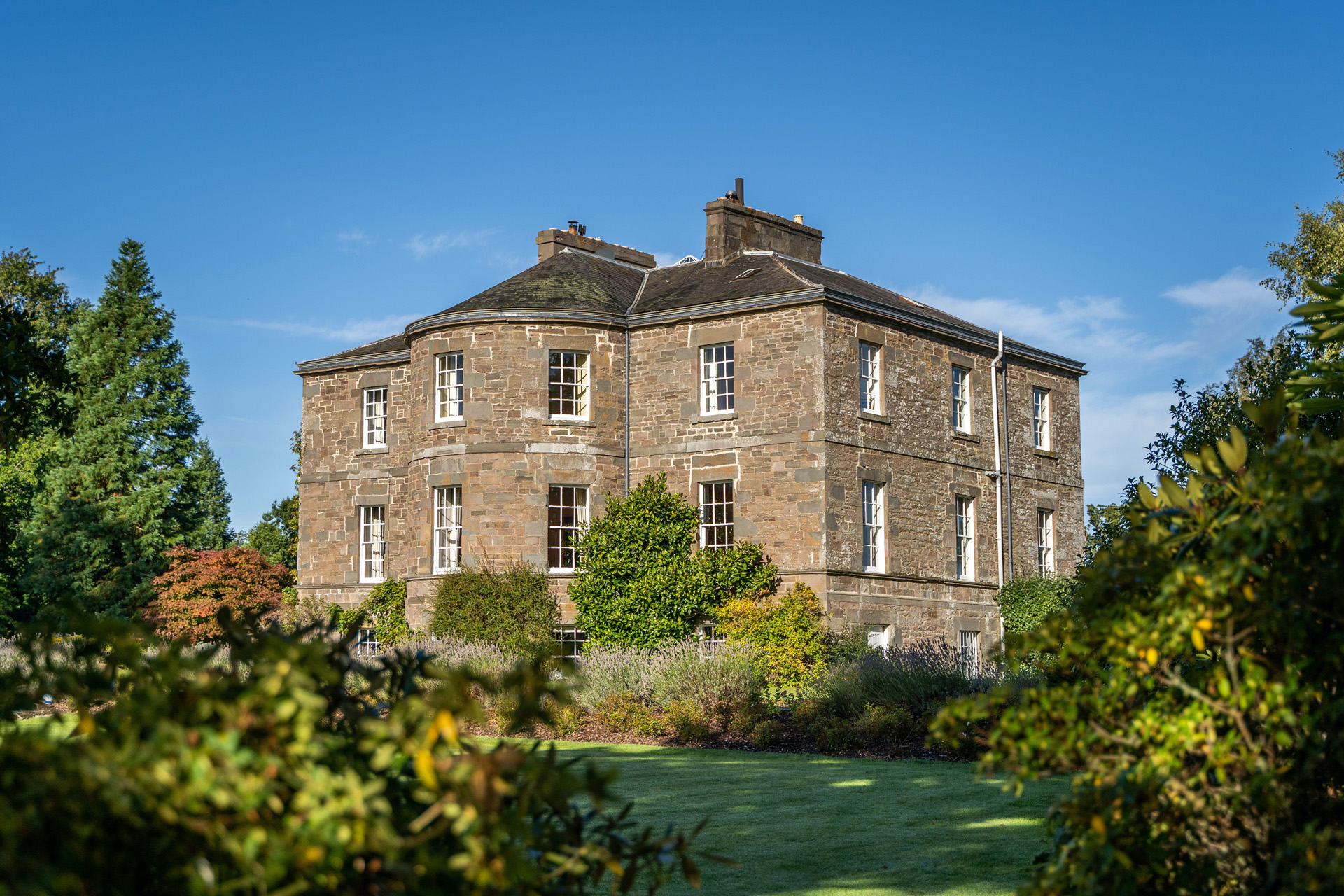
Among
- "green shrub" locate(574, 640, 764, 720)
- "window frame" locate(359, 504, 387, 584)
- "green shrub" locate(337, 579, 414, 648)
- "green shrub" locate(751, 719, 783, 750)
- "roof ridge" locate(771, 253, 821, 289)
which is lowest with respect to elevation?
"green shrub" locate(751, 719, 783, 750)

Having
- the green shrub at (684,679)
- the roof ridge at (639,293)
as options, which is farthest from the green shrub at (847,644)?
the roof ridge at (639,293)

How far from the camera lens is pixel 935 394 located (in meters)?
26.6

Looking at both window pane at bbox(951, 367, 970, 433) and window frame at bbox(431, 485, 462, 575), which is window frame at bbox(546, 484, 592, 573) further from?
window pane at bbox(951, 367, 970, 433)

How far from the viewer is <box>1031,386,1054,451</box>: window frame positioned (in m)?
29.6

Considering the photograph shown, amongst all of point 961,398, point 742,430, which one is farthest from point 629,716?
point 961,398

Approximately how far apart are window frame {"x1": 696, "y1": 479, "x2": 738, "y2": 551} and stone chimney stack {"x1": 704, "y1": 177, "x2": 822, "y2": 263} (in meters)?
6.01

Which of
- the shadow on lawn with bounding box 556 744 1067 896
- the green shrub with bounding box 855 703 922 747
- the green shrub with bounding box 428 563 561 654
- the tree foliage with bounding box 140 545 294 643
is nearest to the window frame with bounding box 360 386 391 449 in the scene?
the tree foliage with bounding box 140 545 294 643

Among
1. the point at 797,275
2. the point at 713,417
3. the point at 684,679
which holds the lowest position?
the point at 684,679

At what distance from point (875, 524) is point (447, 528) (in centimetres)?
846

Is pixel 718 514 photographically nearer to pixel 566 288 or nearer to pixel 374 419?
pixel 566 288

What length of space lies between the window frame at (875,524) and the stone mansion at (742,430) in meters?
0.04

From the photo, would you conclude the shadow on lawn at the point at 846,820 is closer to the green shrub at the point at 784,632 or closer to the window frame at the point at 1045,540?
the green shrub at the point at 784,632

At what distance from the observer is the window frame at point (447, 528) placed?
25703 mm

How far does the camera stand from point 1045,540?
29.5 meters
